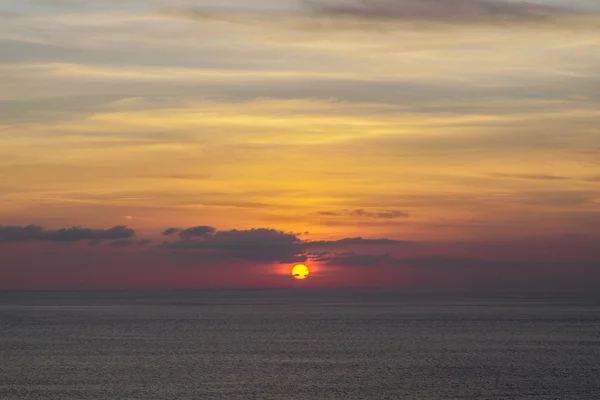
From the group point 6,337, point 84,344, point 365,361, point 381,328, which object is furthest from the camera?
point 381,328

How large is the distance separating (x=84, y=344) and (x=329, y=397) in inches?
2391

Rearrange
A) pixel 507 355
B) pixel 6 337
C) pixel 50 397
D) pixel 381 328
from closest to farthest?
pixel 50 397
pixel 507 355
pixel 6 337
pixel 381 328

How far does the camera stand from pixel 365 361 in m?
95.1

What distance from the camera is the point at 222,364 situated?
92.0 meters

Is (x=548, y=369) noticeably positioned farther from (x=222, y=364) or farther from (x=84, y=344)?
(x=84, y=344)

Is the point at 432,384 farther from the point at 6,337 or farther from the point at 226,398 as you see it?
the point at 6,337

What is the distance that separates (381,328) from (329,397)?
9475 centimetres

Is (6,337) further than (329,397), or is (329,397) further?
(6,337)

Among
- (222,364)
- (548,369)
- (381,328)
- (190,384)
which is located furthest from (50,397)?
(381,328)

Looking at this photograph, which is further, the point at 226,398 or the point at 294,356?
the point at 294,356

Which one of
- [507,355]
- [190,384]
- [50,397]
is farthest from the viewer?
[507,355]

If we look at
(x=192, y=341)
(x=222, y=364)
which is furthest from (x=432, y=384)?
(x=192, y=341)

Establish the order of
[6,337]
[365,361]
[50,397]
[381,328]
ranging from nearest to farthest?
[50,397] → [365,361] → [6,337] → [381,328]

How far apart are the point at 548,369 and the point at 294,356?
2793cm
